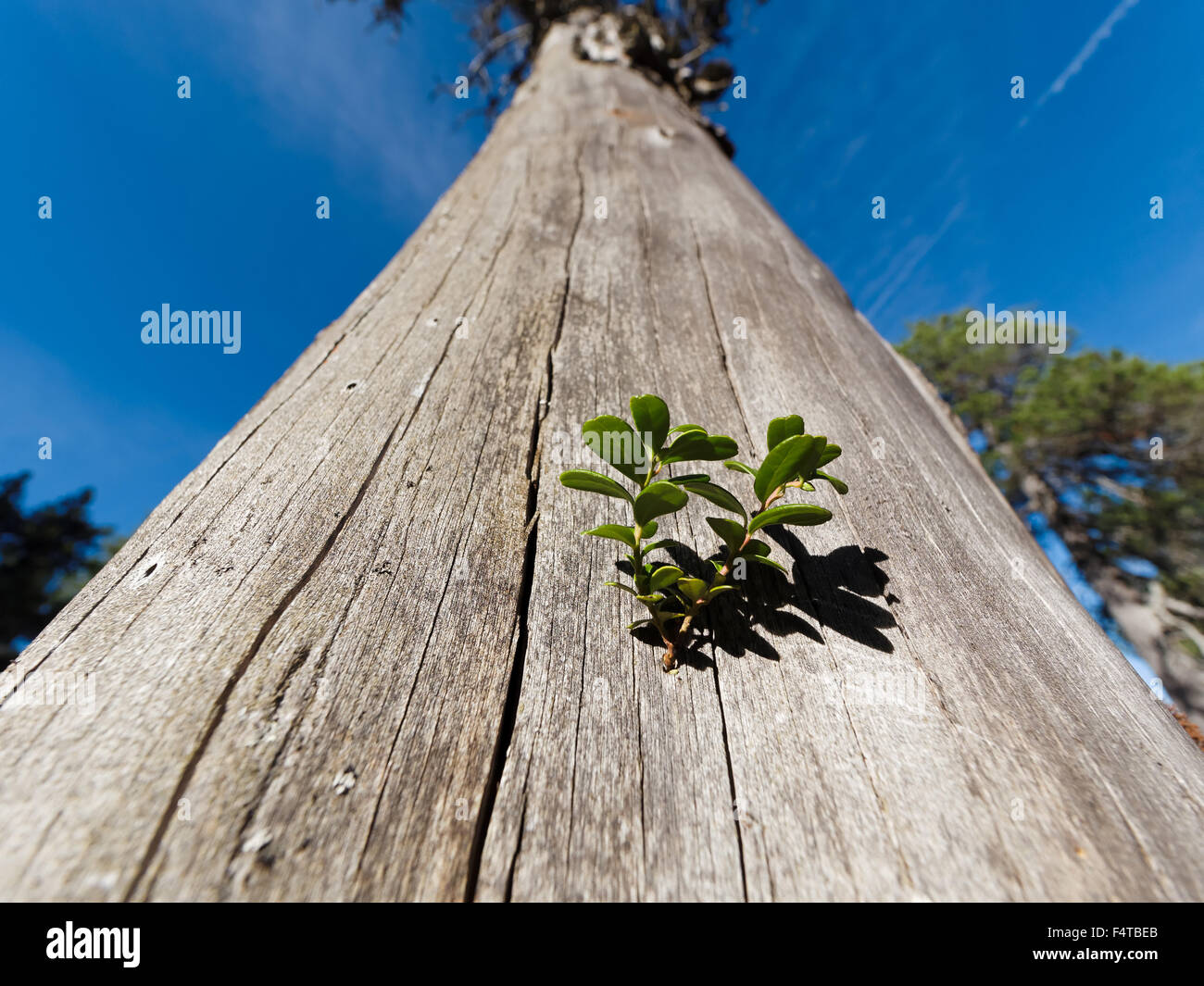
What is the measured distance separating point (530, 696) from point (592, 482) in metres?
0.31

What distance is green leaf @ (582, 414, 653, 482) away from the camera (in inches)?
31.6

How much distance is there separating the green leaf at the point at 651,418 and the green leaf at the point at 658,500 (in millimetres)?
106

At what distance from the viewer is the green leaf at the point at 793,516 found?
31.4 inches

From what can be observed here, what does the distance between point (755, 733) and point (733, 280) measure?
4.78ft

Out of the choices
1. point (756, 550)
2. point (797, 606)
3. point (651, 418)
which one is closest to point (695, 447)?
point (651, 418)

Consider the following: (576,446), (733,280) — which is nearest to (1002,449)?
(733,280)

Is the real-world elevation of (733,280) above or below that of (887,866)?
above

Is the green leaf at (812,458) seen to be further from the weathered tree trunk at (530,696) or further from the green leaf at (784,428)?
the weathered tree trunk at (530,696)

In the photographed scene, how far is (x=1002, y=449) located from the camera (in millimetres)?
13000

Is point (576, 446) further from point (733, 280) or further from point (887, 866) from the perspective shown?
point (733, 280)

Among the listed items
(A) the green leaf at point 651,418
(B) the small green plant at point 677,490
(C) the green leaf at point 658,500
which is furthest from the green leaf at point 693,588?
(A) the green leaf at point 651,418

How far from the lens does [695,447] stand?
2.82 feet

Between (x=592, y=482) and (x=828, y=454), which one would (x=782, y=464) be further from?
(x=592, y=482)
